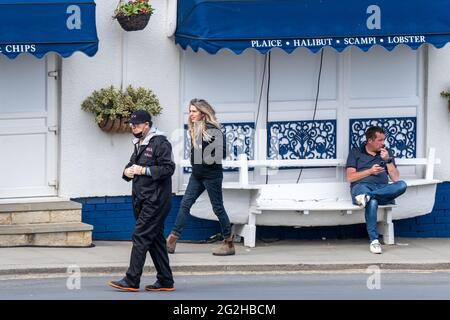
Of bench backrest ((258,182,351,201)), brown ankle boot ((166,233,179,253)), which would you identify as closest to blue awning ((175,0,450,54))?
bench backrest ((258,182,351,201))

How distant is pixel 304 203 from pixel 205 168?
5.09 feet

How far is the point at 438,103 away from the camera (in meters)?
17.2

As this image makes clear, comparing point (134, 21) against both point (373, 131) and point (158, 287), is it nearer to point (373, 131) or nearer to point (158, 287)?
point (373, 131)

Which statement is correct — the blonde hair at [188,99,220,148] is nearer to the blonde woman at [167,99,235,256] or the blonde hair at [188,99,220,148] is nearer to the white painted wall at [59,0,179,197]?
the blonde woman at [167,99,235,256]

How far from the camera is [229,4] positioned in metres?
15.7

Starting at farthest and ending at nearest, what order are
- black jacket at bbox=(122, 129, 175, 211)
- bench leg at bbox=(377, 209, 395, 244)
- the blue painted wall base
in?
bench leg at bbox=(377, 209, 395, 244) < the blue painted wall base < black jacket at bbox=(122, 129, 175, 211)

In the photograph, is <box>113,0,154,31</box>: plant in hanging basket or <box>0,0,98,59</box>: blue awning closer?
<box>0,0,98,59</box>: blue awning

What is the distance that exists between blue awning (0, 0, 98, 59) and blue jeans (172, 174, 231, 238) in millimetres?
1889

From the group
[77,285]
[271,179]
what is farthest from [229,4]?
[77,285]

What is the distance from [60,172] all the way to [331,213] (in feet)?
10.1

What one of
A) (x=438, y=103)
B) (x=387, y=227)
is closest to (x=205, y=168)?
(x=387, y=227)

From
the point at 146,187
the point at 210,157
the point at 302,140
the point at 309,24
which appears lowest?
the point at 146,187

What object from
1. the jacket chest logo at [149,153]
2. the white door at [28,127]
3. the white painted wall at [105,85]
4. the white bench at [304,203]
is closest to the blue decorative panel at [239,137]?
the white bench at [304,203]

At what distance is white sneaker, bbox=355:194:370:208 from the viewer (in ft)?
53.0
